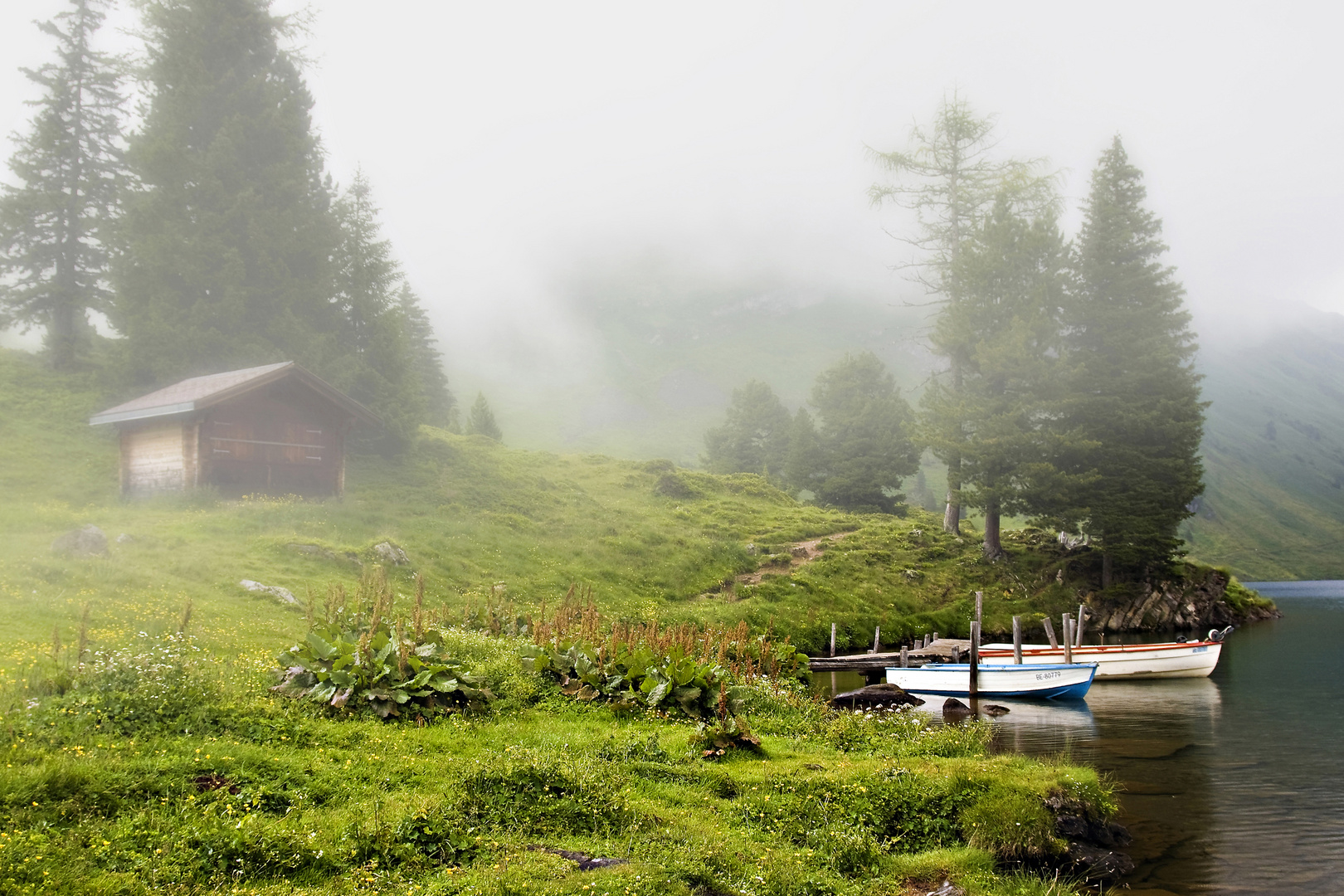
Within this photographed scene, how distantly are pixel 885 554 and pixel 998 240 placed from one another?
742 inches

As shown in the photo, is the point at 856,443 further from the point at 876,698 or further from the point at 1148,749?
the point at 1148,749

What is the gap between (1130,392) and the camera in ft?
130

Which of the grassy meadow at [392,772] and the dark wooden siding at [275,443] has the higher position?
the dark wooden siding at [275,443]

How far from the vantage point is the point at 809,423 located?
71.2 m

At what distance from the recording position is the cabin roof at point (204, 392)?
3044 cm

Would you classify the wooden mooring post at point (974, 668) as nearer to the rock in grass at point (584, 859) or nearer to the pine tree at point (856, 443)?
the rock in grass at point (584, 859)

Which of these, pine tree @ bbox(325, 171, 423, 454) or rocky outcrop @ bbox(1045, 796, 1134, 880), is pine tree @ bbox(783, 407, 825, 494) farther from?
rocky outcrop @ bbox(1045, 796, 1134, 880)

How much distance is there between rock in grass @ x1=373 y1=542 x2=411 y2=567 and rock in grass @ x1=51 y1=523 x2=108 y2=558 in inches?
302

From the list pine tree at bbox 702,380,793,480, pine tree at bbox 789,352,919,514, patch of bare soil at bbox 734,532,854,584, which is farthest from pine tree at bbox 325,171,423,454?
pine tree at bbox 702,380,793,480

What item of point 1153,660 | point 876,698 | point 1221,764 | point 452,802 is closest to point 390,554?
point 876,698

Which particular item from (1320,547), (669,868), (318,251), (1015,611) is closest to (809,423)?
(1015,611)

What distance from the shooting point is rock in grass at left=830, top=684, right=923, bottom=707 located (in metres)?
20.9

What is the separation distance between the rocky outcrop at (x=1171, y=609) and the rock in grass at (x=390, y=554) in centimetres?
3465

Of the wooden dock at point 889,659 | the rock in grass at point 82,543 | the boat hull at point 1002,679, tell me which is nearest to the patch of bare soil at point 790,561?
the wooden dock at point 889,659
